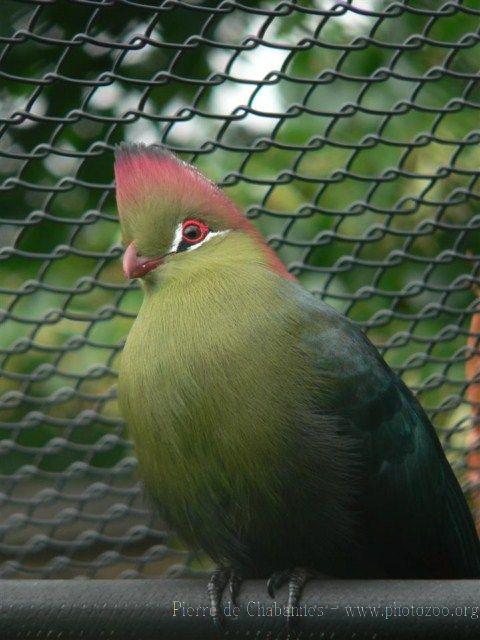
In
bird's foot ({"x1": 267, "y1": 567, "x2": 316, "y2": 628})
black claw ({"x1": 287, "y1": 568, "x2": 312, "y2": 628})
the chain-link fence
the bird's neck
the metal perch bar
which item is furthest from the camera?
the chain-link fence

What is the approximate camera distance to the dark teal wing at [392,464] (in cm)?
182

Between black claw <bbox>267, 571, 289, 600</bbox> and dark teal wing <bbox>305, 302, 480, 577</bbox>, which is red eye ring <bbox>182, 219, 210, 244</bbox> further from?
black claw <bbox>267, 571, 289, 600</bbox>

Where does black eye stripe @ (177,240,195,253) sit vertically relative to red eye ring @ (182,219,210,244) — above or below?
below

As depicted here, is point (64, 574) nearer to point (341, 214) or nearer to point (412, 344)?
point (412, 344)

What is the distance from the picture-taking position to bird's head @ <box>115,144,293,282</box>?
1853 mm

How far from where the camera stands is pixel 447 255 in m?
2.62

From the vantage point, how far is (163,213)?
1.85 m

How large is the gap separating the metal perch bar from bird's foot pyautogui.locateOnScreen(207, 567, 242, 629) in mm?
16

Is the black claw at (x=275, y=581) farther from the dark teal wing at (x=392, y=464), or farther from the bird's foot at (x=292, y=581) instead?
the dark teal wing at (x=392, y=464)

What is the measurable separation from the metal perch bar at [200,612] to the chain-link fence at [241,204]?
0.99m

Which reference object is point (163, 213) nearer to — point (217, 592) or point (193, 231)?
point (193, 231)

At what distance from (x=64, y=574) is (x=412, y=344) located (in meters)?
1.33

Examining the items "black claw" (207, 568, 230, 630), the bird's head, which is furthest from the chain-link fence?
"black claw" (207, 568, 230, 630)

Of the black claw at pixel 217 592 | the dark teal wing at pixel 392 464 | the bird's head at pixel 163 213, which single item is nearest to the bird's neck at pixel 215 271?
the bird's head at pixel 163 213
